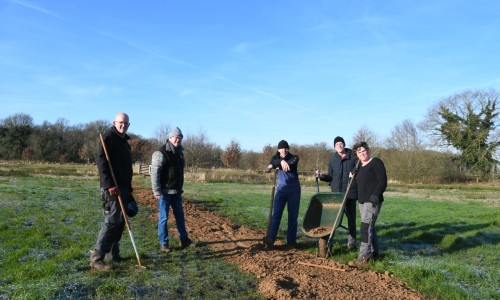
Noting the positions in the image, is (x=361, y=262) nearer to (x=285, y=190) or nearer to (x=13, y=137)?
(x=285, y=190)

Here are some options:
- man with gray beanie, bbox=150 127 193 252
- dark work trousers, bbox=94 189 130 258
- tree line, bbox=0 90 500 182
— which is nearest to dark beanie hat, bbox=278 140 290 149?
A: man with gray beanie, bbox=150 127 193 252

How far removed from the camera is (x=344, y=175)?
301 inches

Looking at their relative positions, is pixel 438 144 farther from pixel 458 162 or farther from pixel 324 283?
pixel 324 283

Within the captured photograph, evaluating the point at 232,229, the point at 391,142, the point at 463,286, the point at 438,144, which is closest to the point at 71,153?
the point at 391,142

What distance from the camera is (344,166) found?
25.0 feet

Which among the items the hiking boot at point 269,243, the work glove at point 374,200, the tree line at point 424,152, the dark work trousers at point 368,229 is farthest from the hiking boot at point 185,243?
the tree line at point 424,152

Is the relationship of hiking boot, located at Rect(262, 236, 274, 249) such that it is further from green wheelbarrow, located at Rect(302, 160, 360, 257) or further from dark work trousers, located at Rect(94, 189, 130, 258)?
dark work trousers, located at Rect(94, 189, 130, 258)

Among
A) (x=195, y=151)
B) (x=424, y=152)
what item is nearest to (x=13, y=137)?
(x=195, y=151)

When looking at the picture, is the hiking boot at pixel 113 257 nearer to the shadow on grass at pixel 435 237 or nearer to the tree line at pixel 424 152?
the shadow on grass at pixel 435 237

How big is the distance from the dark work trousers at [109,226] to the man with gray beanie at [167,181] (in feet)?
3.30

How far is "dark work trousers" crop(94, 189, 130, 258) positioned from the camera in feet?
17.7

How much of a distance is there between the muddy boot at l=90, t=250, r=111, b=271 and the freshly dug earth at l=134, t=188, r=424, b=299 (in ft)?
5.92

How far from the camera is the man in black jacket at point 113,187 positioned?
5395mm

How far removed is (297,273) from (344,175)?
2769mm
